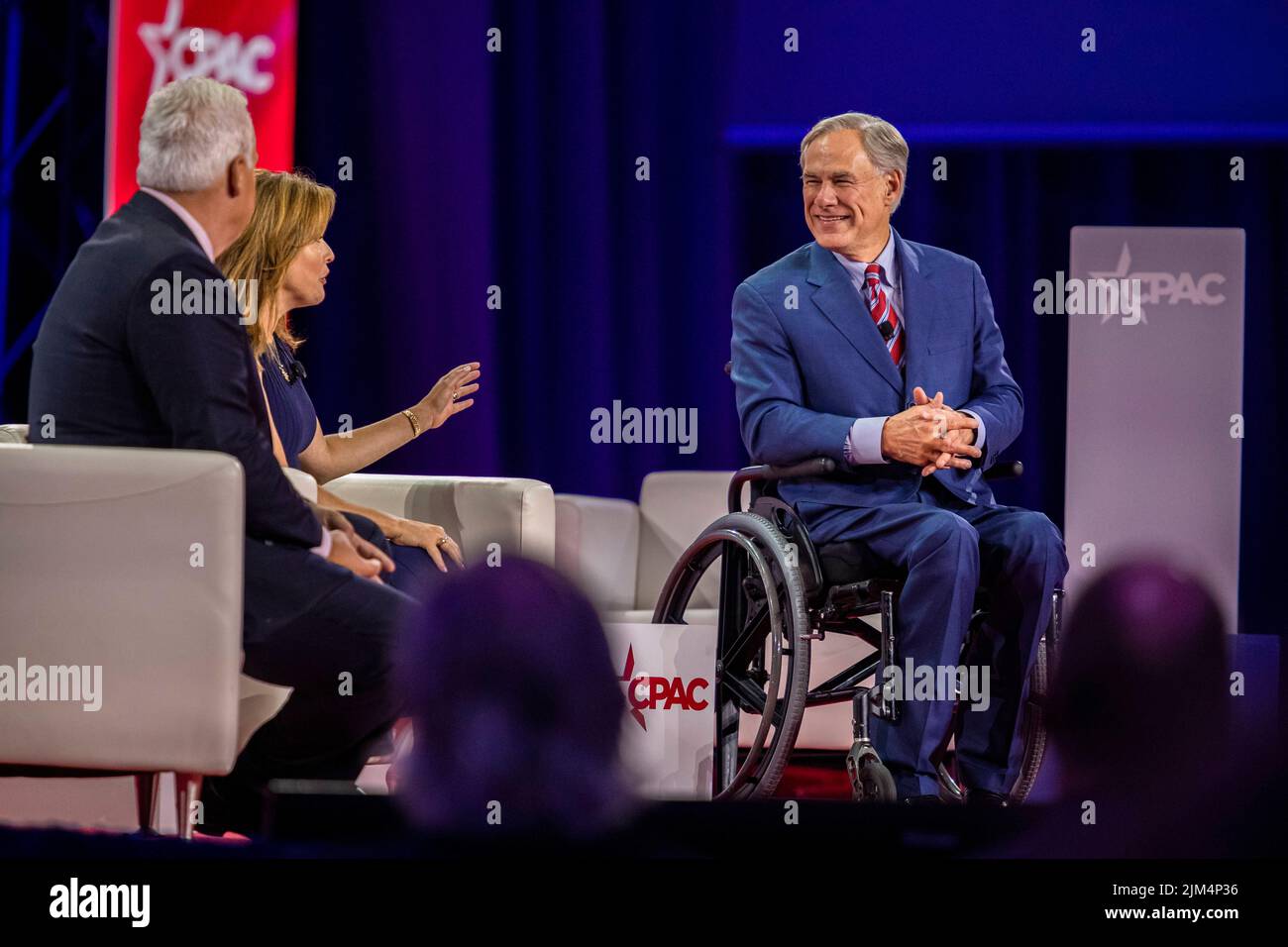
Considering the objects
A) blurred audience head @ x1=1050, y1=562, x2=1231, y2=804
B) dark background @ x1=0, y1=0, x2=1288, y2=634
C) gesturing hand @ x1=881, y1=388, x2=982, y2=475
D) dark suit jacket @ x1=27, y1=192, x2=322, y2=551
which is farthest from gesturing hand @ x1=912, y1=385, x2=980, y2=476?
dark background @ x1=0, y1=0, x2=1288, y2=634

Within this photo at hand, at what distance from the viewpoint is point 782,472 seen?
267 centimetres

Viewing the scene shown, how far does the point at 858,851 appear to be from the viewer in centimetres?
181

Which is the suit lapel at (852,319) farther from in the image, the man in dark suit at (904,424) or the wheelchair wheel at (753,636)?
the wheelchair wheel at (753,636)

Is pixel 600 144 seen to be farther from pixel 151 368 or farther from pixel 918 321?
pixel 151 368

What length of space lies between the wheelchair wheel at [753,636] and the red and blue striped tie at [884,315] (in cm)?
45

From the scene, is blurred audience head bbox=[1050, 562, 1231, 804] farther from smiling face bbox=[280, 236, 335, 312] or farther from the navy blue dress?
smiling face bbox=[280, 236, 335, 312]

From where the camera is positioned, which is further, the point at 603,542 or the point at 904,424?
the point at 603,542

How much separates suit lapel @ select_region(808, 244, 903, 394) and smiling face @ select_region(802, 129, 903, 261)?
9cm

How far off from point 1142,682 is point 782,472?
Result: 3.36 ft

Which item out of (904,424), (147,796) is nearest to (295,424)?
(147,796)

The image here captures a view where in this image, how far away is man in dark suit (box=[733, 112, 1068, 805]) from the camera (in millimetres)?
2441

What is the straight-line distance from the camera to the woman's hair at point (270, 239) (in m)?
2.88

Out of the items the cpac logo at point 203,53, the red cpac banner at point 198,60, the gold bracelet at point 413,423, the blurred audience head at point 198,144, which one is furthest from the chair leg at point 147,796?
the cpac logo at point 203,53
